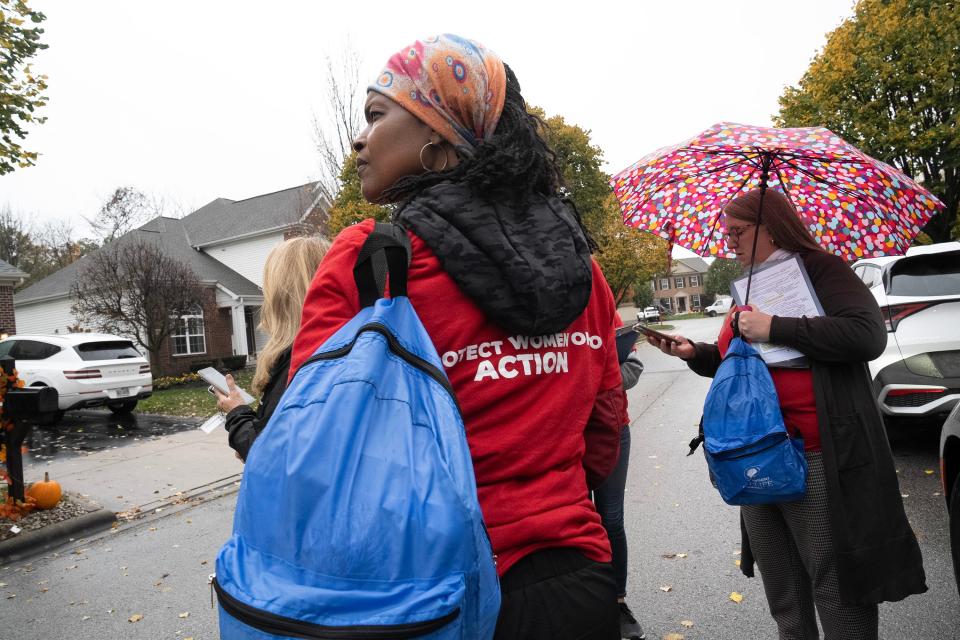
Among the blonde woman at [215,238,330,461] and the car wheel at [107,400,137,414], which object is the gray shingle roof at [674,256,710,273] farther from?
the blonde woman at [215,238,330,461]

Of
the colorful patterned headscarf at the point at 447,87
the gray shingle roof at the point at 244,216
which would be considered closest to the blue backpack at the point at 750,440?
the colorful patterned headscarf at the point at 447,87

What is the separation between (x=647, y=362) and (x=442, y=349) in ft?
58.2

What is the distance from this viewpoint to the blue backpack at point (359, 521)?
773 millimetres

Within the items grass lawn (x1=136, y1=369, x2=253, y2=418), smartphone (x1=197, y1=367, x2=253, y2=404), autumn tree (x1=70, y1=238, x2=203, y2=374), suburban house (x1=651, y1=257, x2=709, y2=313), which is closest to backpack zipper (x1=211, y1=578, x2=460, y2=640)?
smartphone (x1=197, y1=367, x2=253, y2=404)

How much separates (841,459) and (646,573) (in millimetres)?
2202

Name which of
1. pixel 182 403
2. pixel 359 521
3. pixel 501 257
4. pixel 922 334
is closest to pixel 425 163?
pixel 501 257

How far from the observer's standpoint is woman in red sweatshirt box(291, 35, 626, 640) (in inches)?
42.4

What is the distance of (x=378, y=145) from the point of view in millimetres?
1265

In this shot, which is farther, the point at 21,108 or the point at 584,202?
the point at 584,202

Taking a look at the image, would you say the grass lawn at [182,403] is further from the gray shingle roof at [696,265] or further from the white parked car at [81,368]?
the gray shingle roof at [696,265]

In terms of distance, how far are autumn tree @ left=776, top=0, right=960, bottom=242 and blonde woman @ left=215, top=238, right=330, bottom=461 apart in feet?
51.3

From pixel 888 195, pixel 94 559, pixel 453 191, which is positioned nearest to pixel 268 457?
pixel 453 191

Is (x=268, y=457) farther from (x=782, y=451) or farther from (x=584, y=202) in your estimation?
(x=584, y=202)

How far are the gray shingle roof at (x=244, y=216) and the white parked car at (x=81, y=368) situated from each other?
1388cm
